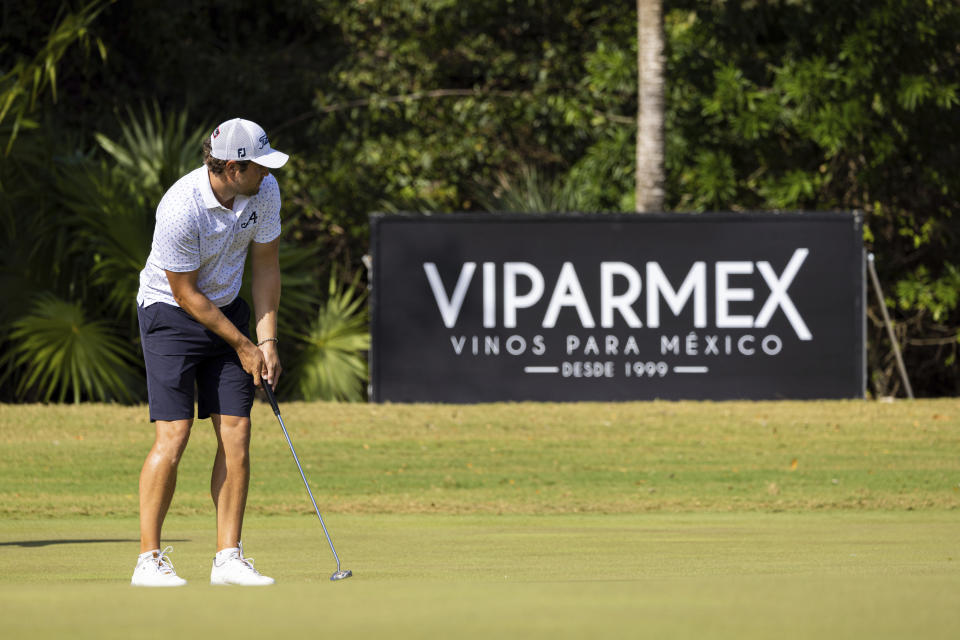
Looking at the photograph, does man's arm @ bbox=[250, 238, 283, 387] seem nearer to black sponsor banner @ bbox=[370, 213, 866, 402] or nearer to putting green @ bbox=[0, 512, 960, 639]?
putting green @ bbox=[0, 512, 960, 639]

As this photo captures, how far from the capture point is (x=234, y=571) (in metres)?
5.64

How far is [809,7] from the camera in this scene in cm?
1919

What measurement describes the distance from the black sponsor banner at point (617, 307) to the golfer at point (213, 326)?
9761 mm

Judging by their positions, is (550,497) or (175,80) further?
(175,80)

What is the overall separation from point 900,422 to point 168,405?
34.3 ft

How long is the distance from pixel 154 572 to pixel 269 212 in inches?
56.6

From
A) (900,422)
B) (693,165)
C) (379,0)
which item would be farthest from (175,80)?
(900,422)

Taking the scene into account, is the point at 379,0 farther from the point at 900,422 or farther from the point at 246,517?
the point at 246,517

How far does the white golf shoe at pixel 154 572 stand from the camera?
5.49 meters

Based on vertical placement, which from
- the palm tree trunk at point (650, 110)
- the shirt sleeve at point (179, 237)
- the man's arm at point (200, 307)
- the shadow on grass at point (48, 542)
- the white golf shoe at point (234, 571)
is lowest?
the shadow on grass at point (48, 542)

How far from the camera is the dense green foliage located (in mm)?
16922

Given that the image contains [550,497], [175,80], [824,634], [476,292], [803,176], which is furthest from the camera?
[175,80]

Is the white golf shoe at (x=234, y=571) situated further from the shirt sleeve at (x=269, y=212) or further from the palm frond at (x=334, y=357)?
the palm frond at (x=334, y=357)

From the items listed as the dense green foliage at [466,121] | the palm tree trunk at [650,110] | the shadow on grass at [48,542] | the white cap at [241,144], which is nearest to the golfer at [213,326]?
the white cap at [241,144]
